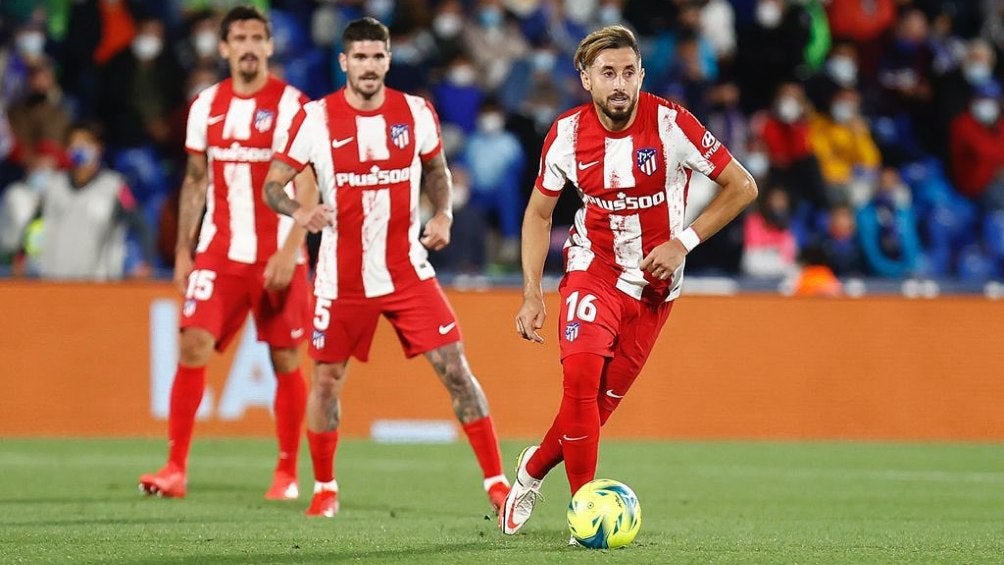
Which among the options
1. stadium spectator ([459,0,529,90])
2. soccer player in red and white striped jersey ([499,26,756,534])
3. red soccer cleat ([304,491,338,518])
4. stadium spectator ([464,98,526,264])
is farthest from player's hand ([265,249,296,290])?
stadium spectator ([459,0,529,90])

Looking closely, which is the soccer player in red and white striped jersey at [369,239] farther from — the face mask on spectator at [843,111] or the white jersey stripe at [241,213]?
the face mask on spectator at [843,111]

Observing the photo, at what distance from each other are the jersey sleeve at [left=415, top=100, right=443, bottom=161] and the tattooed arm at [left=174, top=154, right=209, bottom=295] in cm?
160

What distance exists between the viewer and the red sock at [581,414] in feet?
23.3

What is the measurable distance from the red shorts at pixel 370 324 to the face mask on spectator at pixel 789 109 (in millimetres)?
9402

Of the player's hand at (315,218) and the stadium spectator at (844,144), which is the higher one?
the player's hand at (315,218)

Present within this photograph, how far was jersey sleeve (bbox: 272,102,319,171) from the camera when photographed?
850cm

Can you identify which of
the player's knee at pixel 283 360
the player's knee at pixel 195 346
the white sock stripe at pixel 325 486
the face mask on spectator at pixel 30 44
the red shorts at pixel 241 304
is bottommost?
the white sock stripe at pixel 325 486

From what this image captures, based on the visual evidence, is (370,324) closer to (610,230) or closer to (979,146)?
(610,230)

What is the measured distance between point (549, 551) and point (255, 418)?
267 inches

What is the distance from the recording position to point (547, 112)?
55.1 ft

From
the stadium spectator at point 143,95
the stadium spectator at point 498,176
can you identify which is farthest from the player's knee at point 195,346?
the stadium spectator at point 143,95

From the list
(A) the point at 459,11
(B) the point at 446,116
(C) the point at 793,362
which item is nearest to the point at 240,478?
(C) the point at 793,362

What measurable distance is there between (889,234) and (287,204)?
9.28 metres

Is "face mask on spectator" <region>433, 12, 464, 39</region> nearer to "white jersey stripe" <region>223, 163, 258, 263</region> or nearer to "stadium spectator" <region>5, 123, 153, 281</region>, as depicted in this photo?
"stadium spectator" <region>5, 123, 153, 281</region>
